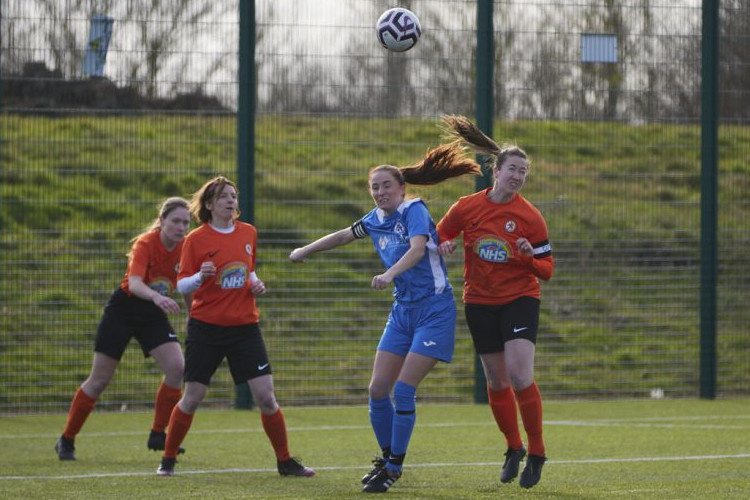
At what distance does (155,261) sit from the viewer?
829 cm

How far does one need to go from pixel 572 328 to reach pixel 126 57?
5358 mm

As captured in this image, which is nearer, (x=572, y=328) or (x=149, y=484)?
(x=149, y=484)

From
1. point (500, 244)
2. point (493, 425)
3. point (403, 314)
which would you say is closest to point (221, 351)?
point (403, 314)

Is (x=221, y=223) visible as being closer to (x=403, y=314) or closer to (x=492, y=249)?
(x=403, y=314)

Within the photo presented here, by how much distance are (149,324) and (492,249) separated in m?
2.80

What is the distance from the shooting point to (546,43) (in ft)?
41.9

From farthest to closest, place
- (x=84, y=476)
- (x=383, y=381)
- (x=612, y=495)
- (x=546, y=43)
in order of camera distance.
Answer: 1. (x=546, y=43)
2. (x=84, y=476)
3. (x=383, y=381)
4. (x=612, y=495)

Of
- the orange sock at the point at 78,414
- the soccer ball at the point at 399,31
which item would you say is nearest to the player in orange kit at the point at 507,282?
the soccer ball at the point at 399,31

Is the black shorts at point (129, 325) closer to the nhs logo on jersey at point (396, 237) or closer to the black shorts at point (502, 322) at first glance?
the nhs logo on jersey at point (396, 237)

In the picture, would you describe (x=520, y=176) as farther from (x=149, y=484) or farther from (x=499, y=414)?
(x=149, y=484)

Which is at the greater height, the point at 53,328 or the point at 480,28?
the point at 480,28

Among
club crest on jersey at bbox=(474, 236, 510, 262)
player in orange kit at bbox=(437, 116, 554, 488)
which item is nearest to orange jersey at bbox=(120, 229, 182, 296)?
player in orange kit at bbox=(437, 116, 554, 488)

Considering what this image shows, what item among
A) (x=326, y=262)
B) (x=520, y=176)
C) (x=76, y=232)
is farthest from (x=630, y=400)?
(x=520, y=176)

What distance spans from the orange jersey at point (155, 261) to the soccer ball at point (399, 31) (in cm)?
191
